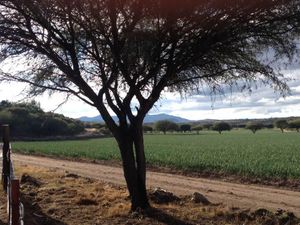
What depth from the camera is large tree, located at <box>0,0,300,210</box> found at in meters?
10.6

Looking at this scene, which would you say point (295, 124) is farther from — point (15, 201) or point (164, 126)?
point (15, 201)

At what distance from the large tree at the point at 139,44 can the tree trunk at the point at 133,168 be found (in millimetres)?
23

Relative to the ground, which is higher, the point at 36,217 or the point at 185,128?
the point at 185,128

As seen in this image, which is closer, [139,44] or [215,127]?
[139,44]

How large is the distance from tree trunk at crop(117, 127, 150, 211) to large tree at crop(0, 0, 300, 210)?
2 centimetres

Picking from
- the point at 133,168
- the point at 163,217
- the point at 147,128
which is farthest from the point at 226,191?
the point at 147,128

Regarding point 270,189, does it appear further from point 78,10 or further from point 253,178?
point 78,10

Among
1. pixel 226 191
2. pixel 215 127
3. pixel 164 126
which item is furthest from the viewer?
pixel 215 127

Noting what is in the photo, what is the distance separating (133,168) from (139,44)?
290 centimetres

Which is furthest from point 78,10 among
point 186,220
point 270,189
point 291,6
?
point 270,189

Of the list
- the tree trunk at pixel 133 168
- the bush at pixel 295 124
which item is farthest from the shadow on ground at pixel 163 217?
the bush at pixel 295 124

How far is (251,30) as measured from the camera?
10.9 metres

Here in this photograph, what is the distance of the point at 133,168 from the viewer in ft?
40.9

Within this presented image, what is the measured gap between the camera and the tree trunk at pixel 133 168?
12398 millimetres
